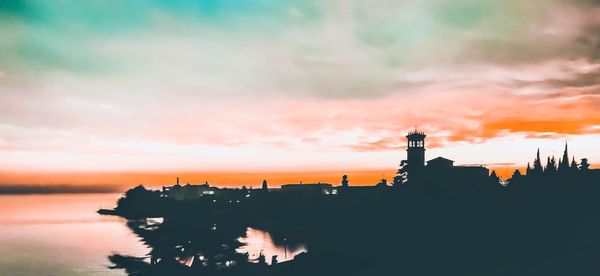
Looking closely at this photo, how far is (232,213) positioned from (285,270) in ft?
377

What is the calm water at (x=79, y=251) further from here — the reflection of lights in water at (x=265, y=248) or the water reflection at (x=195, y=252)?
the water reflection at (x=195, y=252)

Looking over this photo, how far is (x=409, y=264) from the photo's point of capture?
48.7m

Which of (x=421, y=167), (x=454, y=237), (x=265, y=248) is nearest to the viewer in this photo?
(x=454, y=237)

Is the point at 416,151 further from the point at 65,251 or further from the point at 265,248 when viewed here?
the point at 65,251

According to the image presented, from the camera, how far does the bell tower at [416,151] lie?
85688 millimetres

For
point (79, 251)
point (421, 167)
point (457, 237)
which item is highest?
point (421, 167)

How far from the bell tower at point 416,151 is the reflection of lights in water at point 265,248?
25.2 metres

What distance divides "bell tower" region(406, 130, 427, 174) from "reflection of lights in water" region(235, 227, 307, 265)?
25.2 meters

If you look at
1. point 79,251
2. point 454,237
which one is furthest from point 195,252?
point 79,251

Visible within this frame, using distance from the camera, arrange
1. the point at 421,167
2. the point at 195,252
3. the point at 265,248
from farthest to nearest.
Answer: the point at 265,248 → the point at 421,167 → the point at 195,252

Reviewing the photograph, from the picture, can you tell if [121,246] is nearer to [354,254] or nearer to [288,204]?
[288,204]

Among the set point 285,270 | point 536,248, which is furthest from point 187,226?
point 536,248

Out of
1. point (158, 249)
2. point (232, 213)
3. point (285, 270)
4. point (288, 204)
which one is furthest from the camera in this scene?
point (232, 213)

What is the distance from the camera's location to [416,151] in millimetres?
86438
